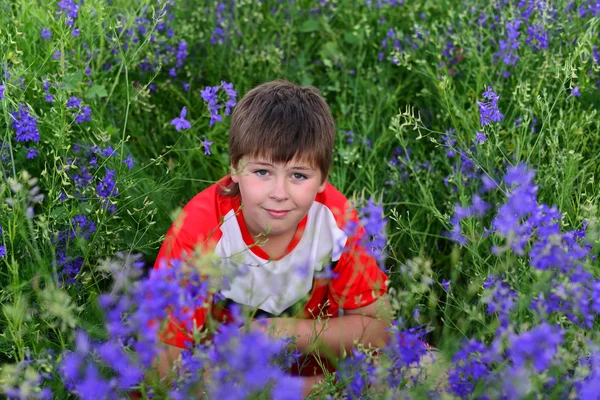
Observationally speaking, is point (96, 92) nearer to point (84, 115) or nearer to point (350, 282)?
point (84, 115)

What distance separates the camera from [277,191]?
8.15ft

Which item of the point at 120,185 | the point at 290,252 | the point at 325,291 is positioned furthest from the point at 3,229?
the point at 325,291

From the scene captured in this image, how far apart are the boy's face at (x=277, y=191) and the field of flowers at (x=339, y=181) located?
23 centimetres

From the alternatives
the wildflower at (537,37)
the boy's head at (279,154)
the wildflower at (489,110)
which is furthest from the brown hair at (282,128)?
the wildflower at (537,37)

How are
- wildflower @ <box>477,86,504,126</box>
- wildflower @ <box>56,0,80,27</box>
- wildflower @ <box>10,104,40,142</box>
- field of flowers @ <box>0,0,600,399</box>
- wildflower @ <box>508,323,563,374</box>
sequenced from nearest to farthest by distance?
1. wildflower @ <box>508,323,563,374</box>
2. field of flowers @ <box>0,0,600,399</box>
3. wildflower @ <box>477,86,504,126</box>
4. wildflower @ <box>10,104,40,142</box>
5. wildflower @ <box>56,0,80,27</box>

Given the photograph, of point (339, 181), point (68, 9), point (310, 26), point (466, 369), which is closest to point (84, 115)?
point (68, 9)

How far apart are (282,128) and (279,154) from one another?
103 mm

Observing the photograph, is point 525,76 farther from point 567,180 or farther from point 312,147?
point 312,147

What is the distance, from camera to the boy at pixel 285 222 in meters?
2.56

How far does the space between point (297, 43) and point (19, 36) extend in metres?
1.67

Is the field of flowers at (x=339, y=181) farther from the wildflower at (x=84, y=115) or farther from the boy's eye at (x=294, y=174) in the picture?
the boy's eye at (x=294, y=174)

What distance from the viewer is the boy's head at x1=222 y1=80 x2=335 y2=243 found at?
99.6 inches

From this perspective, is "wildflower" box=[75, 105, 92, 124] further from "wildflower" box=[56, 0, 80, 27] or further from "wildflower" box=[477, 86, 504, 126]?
"wildflower" box=[477, 86, 504, 126]

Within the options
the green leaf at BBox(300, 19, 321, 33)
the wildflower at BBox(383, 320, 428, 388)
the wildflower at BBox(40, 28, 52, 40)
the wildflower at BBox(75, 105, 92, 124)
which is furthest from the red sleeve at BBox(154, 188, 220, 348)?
the green leaf at BBox(300, 19, 321, 33)
